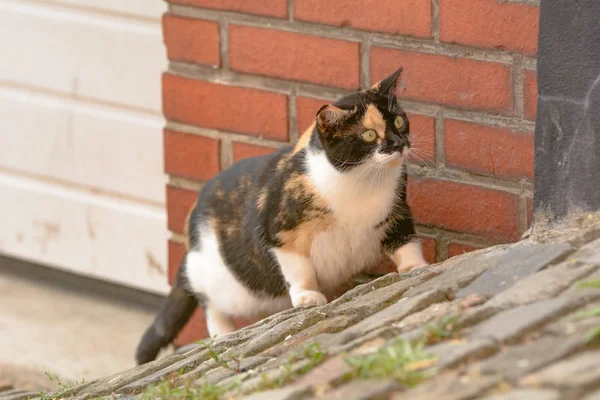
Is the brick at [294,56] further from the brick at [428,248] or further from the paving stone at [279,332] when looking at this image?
the paving stone at [279,332]

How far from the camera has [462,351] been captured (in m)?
1.64

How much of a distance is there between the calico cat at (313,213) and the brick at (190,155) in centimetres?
21

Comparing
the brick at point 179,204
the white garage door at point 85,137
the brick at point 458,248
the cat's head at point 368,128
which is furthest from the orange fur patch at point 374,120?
the white garage door at point 85,137

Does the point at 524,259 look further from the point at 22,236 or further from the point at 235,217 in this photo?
the point at 22,236

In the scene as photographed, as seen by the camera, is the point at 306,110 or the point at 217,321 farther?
the point at 217,321

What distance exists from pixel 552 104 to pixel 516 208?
404 millimetres

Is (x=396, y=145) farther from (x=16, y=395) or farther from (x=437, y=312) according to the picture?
(x=16, y=395)

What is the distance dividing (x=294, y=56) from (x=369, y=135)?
1.65ft

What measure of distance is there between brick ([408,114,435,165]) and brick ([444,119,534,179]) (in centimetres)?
4

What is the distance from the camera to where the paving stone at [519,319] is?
1.68 metres

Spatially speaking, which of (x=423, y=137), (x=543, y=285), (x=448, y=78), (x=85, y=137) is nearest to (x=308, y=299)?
(x=423, y=137)

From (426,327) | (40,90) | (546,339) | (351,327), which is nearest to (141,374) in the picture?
(351,327)

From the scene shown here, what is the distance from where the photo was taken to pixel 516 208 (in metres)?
2.58

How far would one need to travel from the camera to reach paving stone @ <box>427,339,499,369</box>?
162cm
